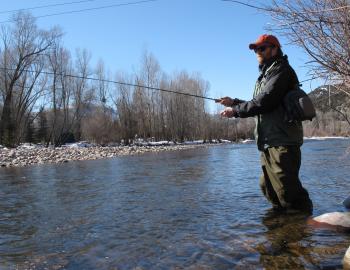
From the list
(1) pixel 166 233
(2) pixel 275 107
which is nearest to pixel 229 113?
(2) pixel 275 107

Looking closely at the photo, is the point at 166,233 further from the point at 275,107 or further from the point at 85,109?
the point at 85,109

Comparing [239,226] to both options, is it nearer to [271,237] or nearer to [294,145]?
[271,237]

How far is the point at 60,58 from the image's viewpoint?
44.8 meters

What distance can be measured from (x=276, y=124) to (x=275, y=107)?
0.18m

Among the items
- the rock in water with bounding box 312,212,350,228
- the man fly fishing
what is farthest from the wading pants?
the rock in water with bounding box 312,212,350,228

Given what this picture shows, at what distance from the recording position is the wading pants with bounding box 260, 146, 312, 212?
440 cm

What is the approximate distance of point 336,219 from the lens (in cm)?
450

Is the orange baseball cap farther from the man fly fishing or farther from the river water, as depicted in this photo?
the river water

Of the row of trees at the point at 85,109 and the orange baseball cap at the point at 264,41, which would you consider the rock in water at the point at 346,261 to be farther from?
the row of trees at the point at 85,109

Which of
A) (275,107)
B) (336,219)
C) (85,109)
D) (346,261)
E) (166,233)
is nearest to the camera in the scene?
(346,261)

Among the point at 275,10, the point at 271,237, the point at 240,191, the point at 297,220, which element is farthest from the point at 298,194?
the point at 240,191

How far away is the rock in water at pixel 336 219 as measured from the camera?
14.6 feet

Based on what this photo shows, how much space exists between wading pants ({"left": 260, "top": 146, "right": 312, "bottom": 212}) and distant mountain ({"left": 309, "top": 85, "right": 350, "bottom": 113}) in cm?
139

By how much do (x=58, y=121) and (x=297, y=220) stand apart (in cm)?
4521
